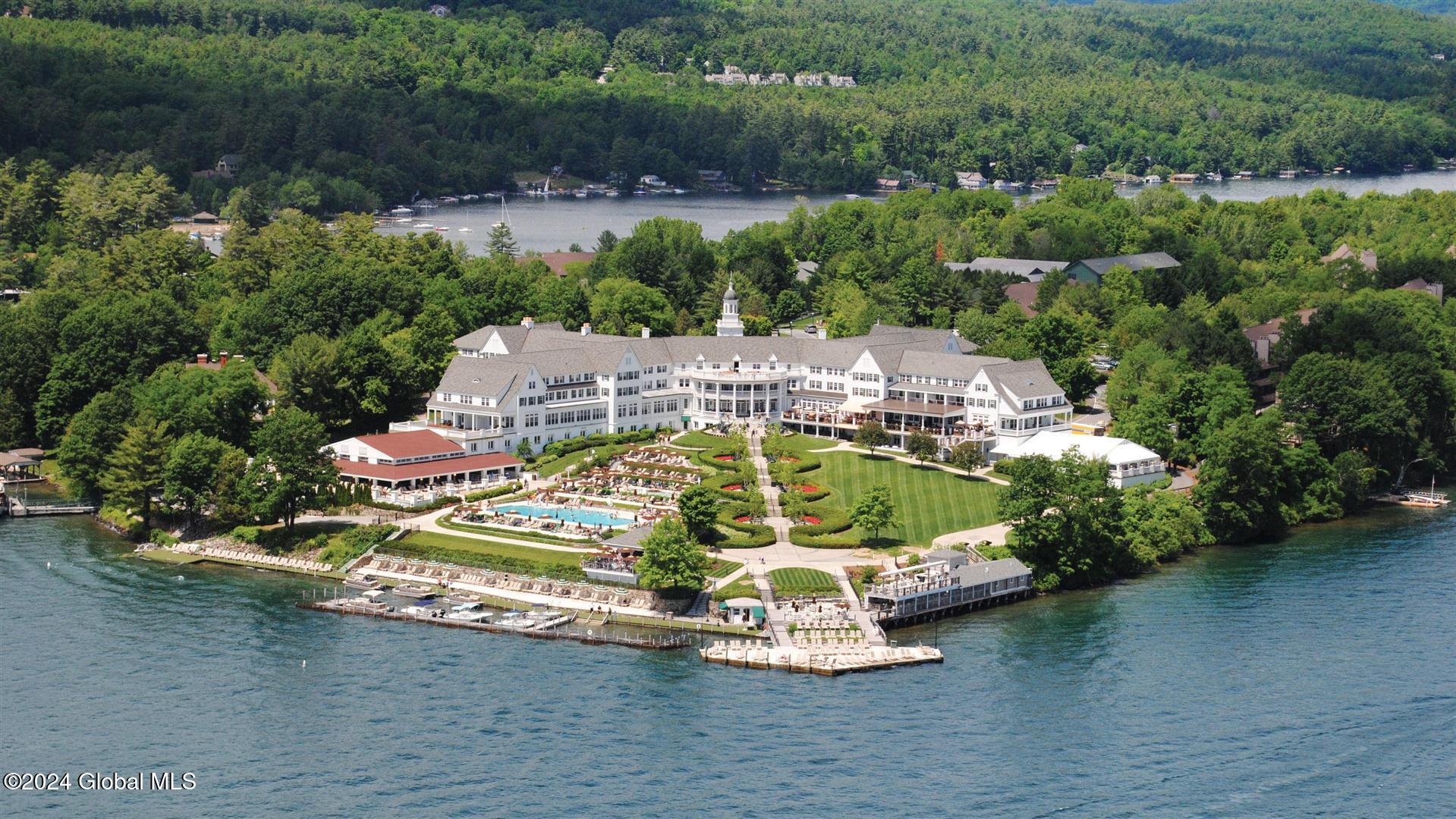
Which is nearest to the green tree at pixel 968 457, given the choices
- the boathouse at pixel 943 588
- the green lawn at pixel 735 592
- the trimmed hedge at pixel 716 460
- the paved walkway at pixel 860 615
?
the trimmed hedge at pixel 716 460

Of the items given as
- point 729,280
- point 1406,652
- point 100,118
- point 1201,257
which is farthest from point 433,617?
point 100,118

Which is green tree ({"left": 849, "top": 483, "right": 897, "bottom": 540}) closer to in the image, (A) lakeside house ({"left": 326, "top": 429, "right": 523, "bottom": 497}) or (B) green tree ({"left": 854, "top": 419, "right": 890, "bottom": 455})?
(B) green tree ({"left": 854, "top": 419, "right": 890, "bottom": 455})

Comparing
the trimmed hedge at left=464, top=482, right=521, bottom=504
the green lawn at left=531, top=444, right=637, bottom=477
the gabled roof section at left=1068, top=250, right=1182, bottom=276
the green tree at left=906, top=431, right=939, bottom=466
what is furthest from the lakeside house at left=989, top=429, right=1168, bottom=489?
the gabled roof section at left=1068, top=250, right=1182, bottom=276

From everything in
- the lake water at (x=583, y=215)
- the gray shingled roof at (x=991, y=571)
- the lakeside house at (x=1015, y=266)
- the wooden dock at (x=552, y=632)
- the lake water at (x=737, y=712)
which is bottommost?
the lake water at (x=737, y=712)

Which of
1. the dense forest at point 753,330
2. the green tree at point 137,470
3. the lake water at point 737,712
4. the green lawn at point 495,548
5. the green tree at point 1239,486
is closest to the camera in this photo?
the lake water at point 737,712

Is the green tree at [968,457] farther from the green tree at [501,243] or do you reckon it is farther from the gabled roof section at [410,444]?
the green tree at [501,243]

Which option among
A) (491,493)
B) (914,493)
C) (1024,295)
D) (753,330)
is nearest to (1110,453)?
(914,493)

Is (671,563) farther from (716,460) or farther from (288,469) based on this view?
(716,460)
